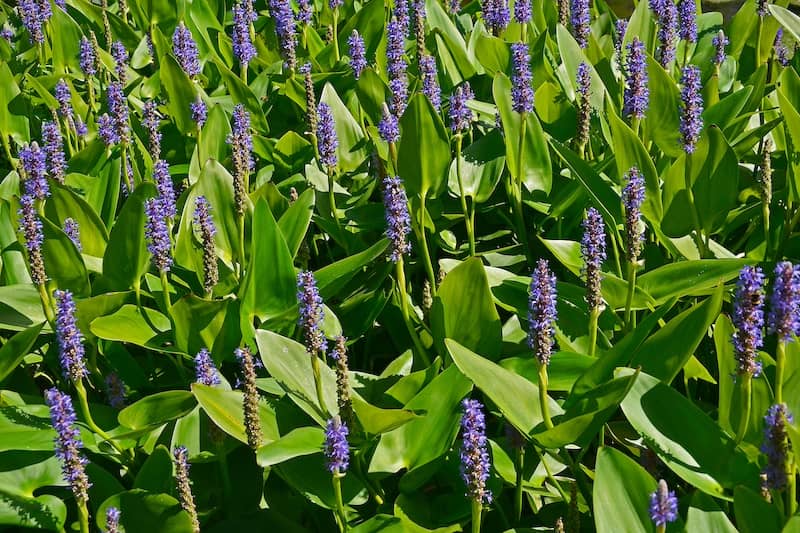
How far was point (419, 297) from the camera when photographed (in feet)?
13.0

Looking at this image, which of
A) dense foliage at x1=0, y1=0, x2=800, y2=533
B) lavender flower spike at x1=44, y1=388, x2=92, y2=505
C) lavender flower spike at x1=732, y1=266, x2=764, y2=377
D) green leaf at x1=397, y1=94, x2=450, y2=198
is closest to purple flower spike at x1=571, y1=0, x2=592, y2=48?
dense foliage at x1=0, y1=0, x2=800, y2=533

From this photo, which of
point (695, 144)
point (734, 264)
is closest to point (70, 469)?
point (734, 264)

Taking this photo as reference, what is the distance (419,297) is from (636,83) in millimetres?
1167

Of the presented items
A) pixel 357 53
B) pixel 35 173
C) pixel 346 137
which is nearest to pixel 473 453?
pixel 35 173

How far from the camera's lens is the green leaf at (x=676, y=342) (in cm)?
278

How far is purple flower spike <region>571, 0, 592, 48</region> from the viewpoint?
4758 millimetres

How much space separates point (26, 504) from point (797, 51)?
417 cm

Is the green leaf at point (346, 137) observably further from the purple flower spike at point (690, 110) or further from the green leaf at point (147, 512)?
the green leaf at point (147, 512)

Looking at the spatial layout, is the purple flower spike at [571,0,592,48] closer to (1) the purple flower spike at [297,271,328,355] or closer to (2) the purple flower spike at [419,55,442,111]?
(2) the purple flower spike at [419,55,442,111]

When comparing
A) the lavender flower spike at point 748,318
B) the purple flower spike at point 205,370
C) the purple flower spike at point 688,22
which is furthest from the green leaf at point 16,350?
the purple flower spike at point 688,22

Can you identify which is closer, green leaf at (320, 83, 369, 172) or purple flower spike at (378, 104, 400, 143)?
purple flower spike at (378, 104, 400, 143)

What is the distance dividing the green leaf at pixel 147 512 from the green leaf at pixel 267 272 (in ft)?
2.43

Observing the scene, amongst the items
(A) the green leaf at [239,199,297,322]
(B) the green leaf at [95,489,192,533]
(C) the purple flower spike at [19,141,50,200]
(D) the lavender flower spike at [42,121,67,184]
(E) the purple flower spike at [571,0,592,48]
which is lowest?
(B) the green leaf at [95,489,192,533]

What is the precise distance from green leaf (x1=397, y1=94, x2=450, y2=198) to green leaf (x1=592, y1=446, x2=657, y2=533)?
60.1 inches
